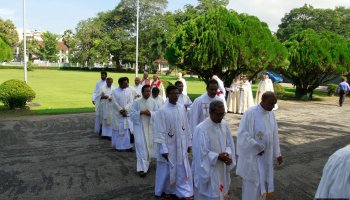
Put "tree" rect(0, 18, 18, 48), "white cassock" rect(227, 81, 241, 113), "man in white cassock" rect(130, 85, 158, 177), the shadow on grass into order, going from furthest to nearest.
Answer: "tree" rect(0, 18, 18, 48) → "white cassock" rect(227, 81, 241, 113) → the shadow on grass → "man in white cassock" rect(130, 85, 158, 177)

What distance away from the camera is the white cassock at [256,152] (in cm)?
490

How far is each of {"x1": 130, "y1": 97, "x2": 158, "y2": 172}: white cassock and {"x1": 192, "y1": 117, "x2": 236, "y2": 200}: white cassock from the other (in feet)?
9.01

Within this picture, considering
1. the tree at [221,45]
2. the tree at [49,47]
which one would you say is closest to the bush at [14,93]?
the tree at [221,45]

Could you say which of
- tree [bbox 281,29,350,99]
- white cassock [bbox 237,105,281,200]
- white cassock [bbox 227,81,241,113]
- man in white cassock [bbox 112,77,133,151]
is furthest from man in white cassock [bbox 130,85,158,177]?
tree [bbox 281,29,350,99]

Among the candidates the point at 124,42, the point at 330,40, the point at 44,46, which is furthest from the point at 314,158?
the point at 44,46

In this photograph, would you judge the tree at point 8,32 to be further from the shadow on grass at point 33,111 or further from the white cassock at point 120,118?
the white cassock at point 120,118

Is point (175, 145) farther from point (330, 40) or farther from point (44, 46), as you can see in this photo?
point (44, 46)

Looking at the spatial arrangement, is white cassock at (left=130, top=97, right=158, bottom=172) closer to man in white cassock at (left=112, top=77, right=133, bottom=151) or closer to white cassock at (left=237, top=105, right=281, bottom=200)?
man in white cassock at (left=112, top=77, right=133, bottom=151)

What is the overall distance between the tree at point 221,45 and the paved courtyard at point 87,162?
5.64 metres

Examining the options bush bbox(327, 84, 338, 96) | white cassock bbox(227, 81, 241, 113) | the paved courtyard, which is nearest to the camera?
the paved courtyard

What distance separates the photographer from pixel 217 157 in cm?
441

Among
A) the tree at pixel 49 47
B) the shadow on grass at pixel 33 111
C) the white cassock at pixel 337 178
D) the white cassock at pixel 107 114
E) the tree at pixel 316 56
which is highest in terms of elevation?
the tree at pixel 49 47

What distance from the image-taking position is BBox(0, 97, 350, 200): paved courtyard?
6.32 metres

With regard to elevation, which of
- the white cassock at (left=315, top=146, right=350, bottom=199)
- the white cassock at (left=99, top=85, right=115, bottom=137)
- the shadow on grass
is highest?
the white cassock at (left=315, top=146, right=350, bottom=199)
